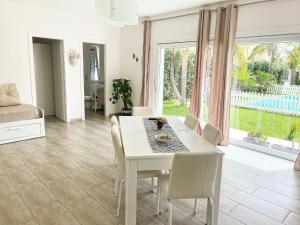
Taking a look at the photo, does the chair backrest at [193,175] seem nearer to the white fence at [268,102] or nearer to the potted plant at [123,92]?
the white fence at [268,102]

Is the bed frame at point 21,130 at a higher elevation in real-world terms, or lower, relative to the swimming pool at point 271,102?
lower

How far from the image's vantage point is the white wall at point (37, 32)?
4.75 meters

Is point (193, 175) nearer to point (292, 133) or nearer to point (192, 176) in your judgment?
point (192, 176)

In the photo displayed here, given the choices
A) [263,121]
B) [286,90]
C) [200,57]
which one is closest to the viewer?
[286,90]

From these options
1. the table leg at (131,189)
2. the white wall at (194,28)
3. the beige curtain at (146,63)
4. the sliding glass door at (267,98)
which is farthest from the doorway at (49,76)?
the table leg at (131,189)

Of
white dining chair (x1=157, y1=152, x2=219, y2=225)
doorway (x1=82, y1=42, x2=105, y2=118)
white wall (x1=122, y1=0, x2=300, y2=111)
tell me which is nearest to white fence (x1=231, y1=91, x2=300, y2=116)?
white wall (x1=122, y1=0, x2=300, y2=111)

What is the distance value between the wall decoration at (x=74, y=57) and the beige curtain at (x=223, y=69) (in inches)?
131

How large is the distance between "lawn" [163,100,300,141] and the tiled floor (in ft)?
1.63

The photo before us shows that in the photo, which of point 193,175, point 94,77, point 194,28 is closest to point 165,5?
point 194,28

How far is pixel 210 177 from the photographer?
1.84 meters

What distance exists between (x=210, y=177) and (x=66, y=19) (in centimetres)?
512

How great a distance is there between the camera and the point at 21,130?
4.33m

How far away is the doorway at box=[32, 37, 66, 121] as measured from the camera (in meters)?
5.91

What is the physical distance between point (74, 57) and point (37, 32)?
0.95m
